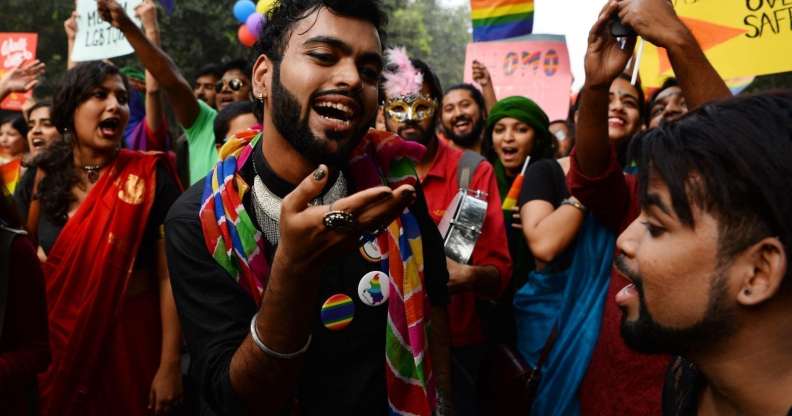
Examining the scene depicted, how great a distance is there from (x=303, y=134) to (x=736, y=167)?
1.02m

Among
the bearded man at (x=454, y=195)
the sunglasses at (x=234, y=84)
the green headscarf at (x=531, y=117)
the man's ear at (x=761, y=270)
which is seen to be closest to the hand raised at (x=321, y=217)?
the man's ear at (x=761, y=270)

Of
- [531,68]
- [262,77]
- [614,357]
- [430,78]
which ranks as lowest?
[614,357]

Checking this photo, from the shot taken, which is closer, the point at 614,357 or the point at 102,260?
the point at 614,357

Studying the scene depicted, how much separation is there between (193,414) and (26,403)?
94cm

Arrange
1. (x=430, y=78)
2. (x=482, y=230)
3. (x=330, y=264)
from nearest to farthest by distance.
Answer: (x=330, y=264) → (x=482, y=230) → (x=430, y=78)

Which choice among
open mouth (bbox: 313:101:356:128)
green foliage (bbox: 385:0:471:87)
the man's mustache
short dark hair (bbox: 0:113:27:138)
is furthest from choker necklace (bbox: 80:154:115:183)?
green foliage (bbox: 385:0:471:87)

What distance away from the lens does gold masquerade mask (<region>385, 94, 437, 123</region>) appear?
358 cm

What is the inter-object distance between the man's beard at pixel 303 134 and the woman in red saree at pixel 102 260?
1.50 metres

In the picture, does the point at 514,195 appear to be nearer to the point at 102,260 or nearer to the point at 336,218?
the point at 102,260

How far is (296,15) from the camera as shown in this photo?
1.84m

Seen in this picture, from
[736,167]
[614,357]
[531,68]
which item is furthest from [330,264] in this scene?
[531,68]

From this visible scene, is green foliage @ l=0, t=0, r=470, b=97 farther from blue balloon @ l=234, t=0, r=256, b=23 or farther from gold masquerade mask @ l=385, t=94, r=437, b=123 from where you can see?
gold masquerade mask @ l=385, t=94, r=437, b=123

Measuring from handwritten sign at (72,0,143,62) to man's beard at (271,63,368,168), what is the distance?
315cm

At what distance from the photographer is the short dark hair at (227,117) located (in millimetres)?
3844
